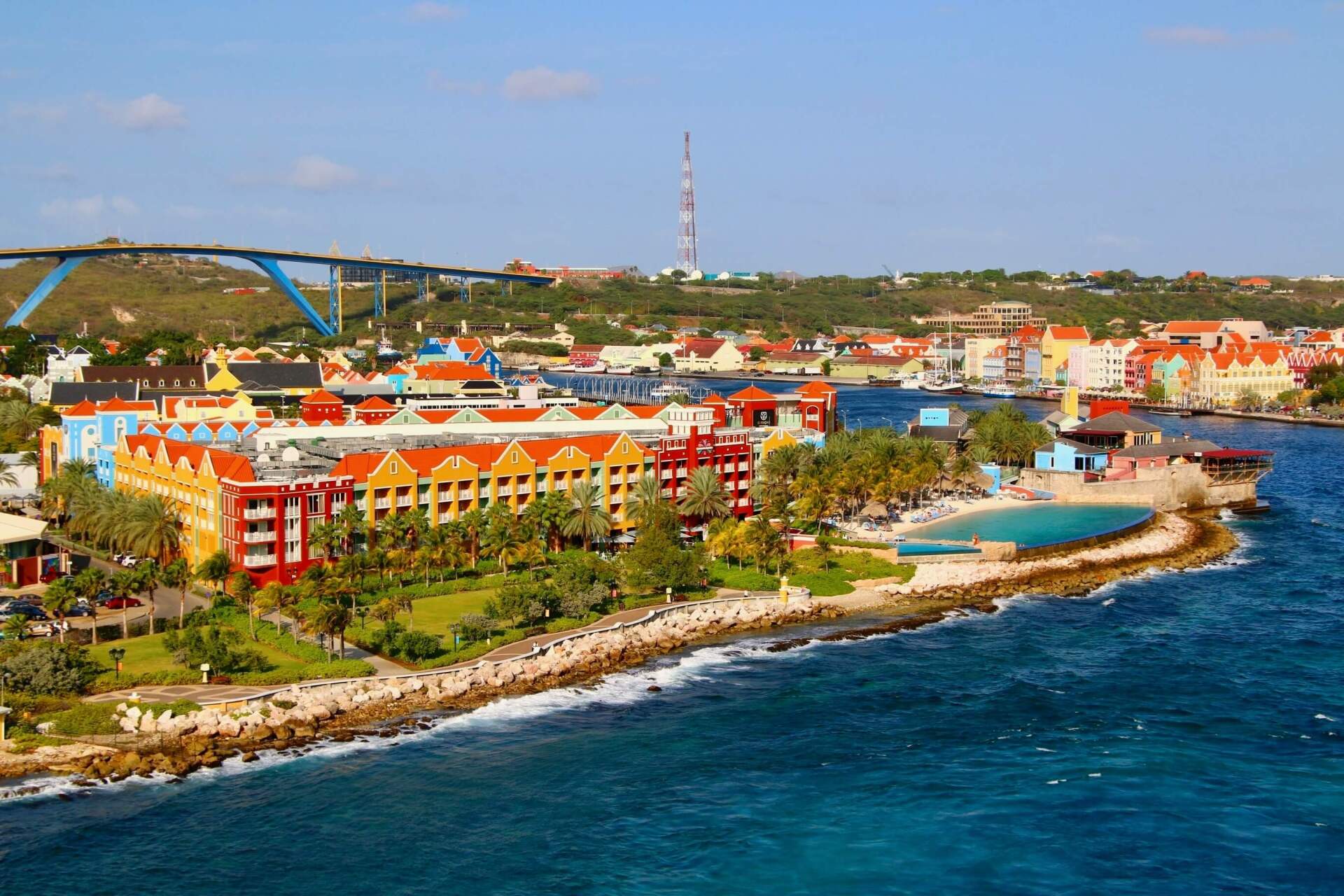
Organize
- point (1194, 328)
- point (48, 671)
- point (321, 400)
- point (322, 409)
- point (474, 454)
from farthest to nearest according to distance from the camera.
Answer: point (1194, 328) < point (321, 400) < point (322, 409) < point (474, 454) < point (48, 671)

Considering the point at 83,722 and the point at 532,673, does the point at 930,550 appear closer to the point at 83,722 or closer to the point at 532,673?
the point at 532,673

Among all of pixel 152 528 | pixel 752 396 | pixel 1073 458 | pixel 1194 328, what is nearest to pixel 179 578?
pixel 152 528

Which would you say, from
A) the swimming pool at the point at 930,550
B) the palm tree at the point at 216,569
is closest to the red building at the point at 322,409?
the palm tree at the point at 216,569

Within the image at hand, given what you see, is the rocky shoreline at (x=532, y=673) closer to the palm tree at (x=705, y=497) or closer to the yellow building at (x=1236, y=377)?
the palm tree at (x=705, y=497)

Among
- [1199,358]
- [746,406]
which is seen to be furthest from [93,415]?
[1199,358]

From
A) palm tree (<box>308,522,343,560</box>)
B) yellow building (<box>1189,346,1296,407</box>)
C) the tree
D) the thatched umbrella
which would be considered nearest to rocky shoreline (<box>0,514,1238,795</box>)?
the tree

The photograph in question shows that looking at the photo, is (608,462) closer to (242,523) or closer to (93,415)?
(242,523)
